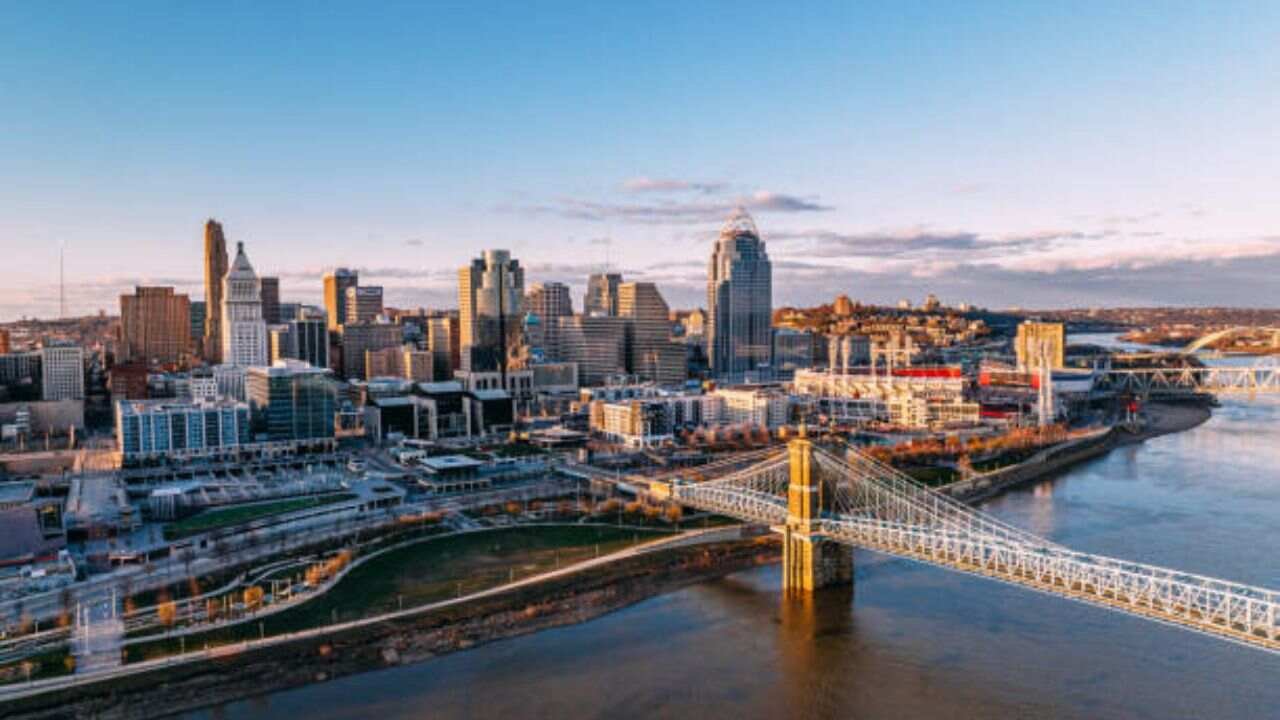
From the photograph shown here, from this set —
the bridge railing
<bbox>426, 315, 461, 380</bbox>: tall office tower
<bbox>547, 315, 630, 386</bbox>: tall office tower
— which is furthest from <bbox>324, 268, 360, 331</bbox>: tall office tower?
the bridge railing

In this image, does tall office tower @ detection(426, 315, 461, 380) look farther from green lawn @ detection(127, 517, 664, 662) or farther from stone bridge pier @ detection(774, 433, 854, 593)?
stone bridge pier @ detection(774, 433, 854, 593)

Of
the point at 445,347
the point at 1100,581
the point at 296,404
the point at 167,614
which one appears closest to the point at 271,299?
the point at 445,347

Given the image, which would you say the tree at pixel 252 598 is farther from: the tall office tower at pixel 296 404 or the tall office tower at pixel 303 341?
the tall office tower at pixel 303 341

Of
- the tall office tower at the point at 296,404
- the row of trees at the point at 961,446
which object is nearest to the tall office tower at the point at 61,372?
the tall office tower at the point at 296,404

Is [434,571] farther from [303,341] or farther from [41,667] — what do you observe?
[303,341]

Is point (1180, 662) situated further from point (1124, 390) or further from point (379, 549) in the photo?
point (1124, 390)

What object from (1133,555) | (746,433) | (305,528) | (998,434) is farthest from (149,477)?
(998,434)
